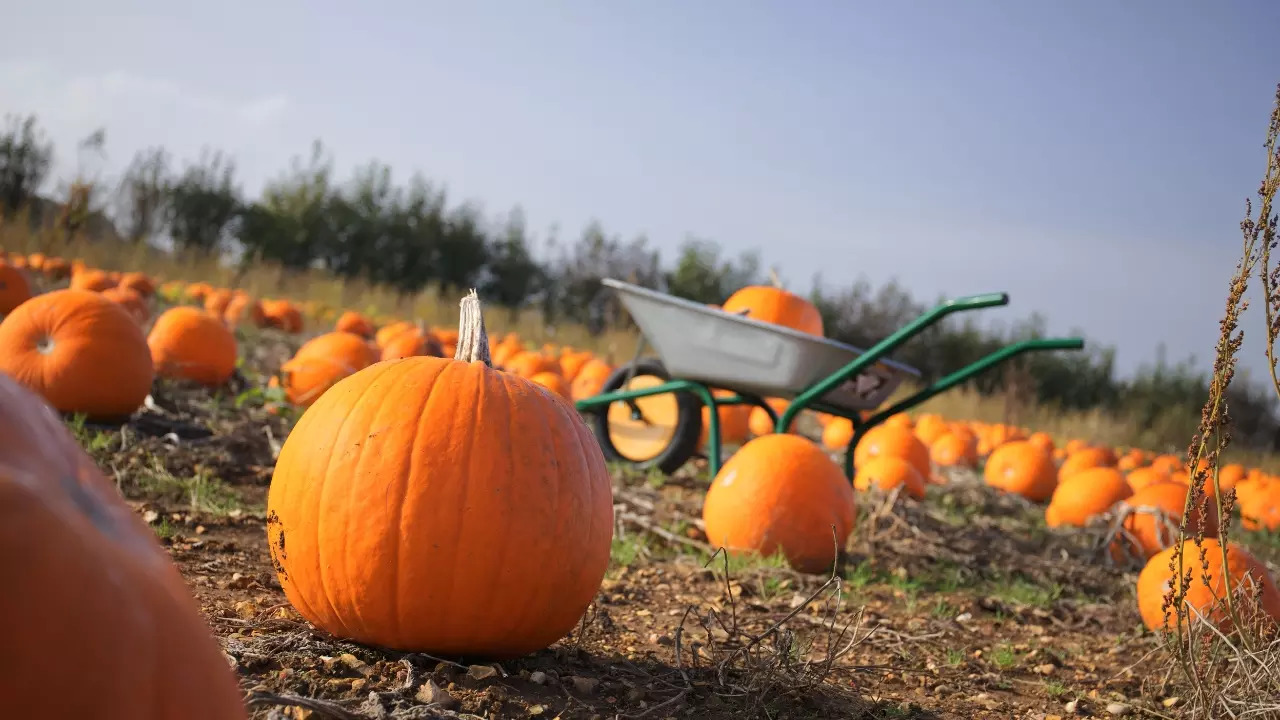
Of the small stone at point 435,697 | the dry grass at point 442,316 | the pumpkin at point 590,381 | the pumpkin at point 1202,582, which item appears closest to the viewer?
the small stone at point 435,697

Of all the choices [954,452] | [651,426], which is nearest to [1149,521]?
[651,426]

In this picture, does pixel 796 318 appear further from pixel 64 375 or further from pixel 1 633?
pixel 1 633

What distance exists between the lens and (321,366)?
20.5 feet

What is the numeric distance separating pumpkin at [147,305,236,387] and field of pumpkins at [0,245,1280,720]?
0.07 ft

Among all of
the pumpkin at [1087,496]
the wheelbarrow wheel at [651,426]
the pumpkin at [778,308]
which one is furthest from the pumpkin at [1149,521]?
the wheelbarrow wheel at [651,426]

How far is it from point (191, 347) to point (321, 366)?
0.78m

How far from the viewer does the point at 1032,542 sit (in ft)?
18.9

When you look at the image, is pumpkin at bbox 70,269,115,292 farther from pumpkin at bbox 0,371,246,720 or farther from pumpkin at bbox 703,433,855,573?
pumpkin at bbox 0,371,246,720

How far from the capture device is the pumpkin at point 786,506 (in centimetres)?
412

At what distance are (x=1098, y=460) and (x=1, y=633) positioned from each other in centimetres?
958

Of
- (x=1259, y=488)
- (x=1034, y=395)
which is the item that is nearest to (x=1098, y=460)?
(x=1259, y=488)

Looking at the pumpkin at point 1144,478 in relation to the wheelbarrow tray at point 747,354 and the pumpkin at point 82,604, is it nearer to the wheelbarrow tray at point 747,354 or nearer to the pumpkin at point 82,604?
the wheelbarrow tray at point 747,354

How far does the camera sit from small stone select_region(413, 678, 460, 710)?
187 cm

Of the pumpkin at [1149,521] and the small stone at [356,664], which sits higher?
the small stone at [356,664]
